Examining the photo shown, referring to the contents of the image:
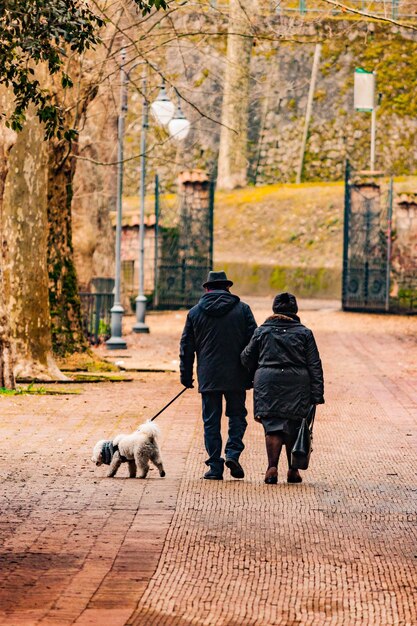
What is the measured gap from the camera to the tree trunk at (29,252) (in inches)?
744

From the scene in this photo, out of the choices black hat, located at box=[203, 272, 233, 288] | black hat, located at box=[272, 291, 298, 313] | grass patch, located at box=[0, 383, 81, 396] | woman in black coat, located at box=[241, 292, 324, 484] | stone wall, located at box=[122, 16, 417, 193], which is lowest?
grass patch, located at box=[0, 383, 81, 396]

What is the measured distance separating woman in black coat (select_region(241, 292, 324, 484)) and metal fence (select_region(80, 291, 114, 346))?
15889 mm

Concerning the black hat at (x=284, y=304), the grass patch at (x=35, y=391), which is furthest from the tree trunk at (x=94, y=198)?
the black hat at (x=284, y=304)

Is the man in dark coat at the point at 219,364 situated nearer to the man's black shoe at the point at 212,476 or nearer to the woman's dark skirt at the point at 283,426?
the man's black shoe at the point at 212,476

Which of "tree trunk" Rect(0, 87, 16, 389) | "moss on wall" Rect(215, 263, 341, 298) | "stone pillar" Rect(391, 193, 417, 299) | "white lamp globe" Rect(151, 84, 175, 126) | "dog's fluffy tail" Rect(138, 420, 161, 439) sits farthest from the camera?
"moss on wall" Rect(215, 263, 341, 298)

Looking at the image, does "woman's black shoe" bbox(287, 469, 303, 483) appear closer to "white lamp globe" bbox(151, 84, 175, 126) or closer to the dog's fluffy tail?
the dog's fluffy tail

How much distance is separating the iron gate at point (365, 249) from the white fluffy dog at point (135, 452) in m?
25.8

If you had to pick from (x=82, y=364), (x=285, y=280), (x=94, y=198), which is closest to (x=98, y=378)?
(x=82, y=364)

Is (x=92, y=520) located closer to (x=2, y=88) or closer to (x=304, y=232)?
(x=2, y=88)

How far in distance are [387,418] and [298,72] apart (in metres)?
43.3

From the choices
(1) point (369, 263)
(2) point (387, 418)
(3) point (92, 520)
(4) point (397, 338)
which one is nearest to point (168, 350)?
(4) point (397, 338)

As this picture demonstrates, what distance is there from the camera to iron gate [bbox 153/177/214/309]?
38.2 metres

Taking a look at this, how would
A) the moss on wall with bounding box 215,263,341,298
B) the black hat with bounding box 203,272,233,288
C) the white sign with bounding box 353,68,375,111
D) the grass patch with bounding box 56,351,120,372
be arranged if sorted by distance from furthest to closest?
the white sign with bounding box 353,68,375,111 → the moss on wall with bounding box 215,263,341,298 → the grass patch with bounding box 56,351,120,372 → the black hat with bounding box 203,272,233,288

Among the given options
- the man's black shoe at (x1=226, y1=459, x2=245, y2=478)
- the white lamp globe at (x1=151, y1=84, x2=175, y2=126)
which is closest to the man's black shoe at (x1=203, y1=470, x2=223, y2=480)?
the man's black shoe at (x1=226, y1=459, x2=245, y2=478)
